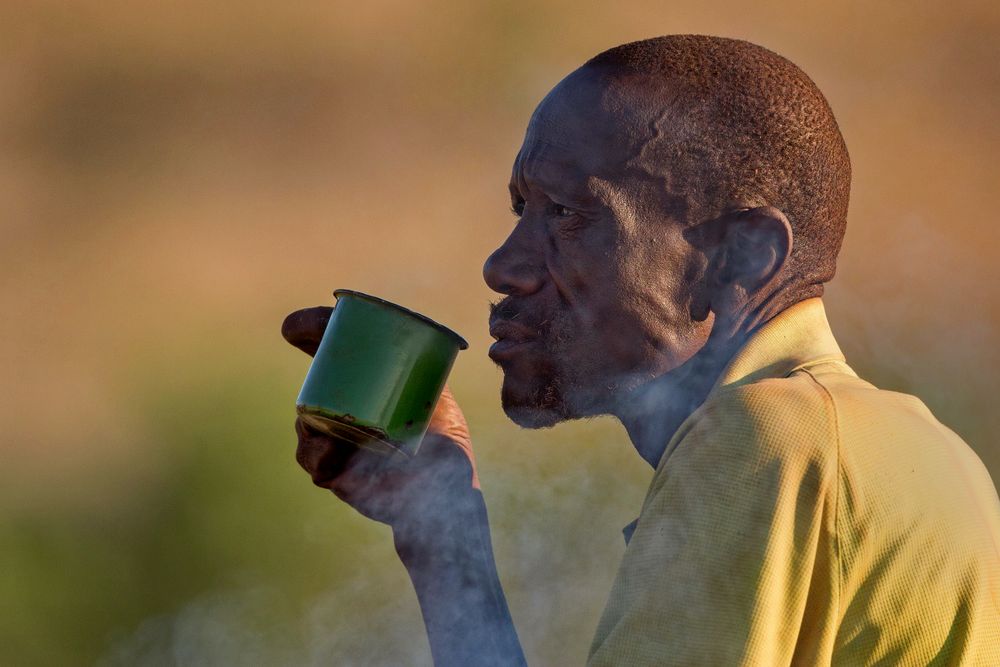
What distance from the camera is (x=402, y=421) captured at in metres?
2.02

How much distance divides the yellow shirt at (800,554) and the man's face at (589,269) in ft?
1.30

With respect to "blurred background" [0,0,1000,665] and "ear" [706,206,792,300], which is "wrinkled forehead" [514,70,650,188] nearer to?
"ear" [706,206,792,300]

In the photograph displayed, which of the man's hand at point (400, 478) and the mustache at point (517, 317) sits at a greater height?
the mustache at point (517, 317)

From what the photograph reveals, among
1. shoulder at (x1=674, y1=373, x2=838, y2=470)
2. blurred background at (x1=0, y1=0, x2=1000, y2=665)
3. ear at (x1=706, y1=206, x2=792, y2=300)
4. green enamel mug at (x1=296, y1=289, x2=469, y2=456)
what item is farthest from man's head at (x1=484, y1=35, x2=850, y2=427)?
blurred background at (x1=0, y1=0, x2=1000, y2=665)

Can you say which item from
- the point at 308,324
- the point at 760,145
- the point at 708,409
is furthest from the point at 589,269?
the point at 308,324

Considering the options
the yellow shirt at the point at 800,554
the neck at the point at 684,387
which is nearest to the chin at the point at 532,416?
the neck at the point at 684,387

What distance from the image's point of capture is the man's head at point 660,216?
5.77 ft

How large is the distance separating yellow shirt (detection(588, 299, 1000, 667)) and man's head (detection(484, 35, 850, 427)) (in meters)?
0.38

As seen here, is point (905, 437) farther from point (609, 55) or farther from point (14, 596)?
point (14, 596)

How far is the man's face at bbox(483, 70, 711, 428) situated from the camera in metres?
1.79

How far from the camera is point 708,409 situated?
1427 millimetres

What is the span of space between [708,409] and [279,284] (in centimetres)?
377

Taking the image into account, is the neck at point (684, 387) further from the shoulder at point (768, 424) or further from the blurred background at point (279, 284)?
the blurred background at point (279, 284)

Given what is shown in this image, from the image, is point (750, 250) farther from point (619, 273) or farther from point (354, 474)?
point (354, 474)
